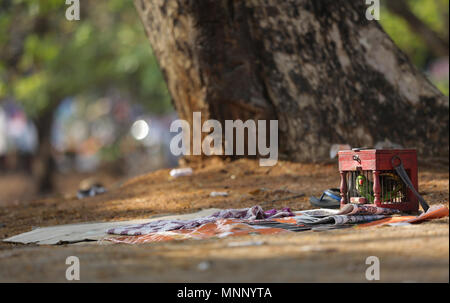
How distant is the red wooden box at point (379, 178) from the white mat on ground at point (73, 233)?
51.2 inches

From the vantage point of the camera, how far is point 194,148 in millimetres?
7895

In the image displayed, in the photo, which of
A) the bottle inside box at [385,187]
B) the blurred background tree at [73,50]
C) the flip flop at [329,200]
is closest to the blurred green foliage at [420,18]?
the blurred background tree at [73,50]

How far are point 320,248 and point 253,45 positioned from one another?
460 cm

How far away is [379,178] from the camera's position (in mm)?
4723

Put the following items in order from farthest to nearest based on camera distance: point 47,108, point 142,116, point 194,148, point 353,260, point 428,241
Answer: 1. point 142,116
2. point 47,108
3. point 194,148
4. point 428,241
5. point 353,260

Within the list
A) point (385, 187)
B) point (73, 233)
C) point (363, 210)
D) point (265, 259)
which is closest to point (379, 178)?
point (385, 187)

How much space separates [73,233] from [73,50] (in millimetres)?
12936

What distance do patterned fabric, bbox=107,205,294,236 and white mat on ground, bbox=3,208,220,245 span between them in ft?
0.63

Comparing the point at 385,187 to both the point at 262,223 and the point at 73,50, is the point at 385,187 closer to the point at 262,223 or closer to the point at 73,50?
the point at 262,223

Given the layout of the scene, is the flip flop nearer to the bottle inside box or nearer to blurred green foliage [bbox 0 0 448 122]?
the bottle inside box

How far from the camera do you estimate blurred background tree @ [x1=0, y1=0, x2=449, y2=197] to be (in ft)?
49.1

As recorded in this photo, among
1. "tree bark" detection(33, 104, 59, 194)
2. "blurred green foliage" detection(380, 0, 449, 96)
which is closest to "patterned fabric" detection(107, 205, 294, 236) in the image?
"blurred green foliage" detection(380, 0, 449, 96)
